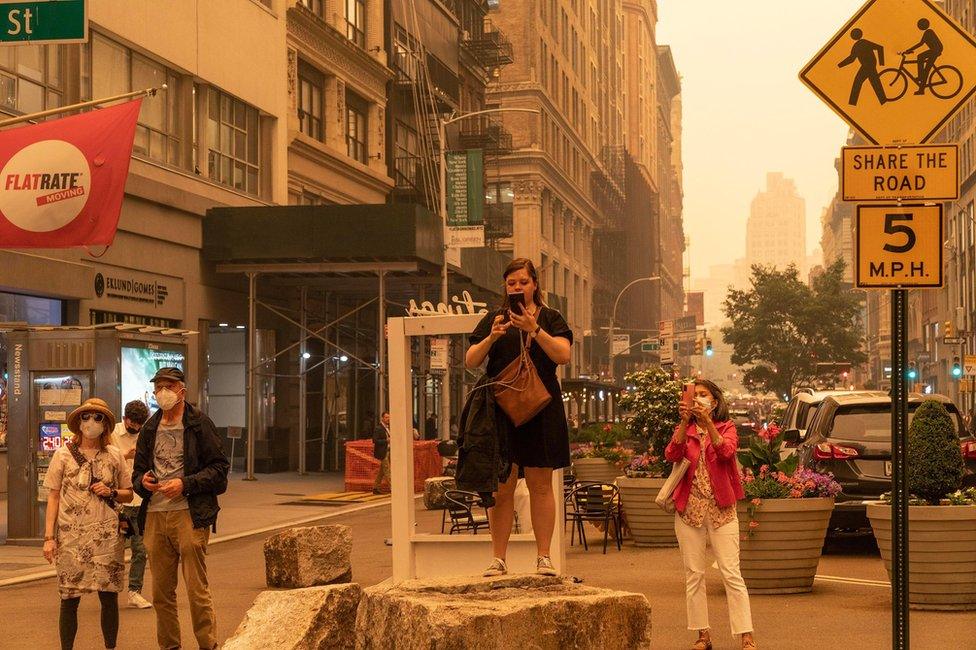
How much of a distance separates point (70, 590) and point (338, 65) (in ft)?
105

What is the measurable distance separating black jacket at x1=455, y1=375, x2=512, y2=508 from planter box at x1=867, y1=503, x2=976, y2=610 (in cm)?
456

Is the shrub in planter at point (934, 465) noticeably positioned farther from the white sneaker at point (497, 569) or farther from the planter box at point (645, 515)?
the planter box at point (645, 515)

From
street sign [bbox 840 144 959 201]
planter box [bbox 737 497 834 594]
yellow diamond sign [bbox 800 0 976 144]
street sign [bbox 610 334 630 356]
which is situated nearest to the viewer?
street sign [bbox 840 144 959 201]

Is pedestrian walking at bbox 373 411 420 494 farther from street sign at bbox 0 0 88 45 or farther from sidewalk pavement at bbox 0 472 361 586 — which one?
street sign at bbox 0 0 88 45

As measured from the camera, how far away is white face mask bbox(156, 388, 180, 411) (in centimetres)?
967

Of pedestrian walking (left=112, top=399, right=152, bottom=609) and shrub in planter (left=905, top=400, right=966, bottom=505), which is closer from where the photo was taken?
shrub in planter (left=905, top=400, right=966, bottom=505)

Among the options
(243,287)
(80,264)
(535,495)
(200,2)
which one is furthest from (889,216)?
(243,287)

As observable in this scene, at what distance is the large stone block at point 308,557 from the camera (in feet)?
45.2

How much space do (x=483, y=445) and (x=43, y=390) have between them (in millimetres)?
12589

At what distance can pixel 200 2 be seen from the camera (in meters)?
31.4

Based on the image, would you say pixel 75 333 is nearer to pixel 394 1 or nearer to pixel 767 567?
pixel 767 567

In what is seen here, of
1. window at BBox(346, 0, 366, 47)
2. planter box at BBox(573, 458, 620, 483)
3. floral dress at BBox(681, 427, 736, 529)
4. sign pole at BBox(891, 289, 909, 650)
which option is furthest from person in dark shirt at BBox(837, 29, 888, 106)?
window at BBox(346, 0, 366, 47)

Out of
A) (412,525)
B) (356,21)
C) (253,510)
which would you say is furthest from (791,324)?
(412,525)

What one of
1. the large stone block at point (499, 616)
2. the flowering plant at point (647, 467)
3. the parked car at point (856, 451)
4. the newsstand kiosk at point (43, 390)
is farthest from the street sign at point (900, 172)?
the newsstand kiosk at point (43, 390)
